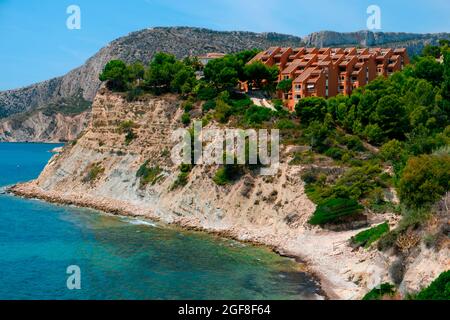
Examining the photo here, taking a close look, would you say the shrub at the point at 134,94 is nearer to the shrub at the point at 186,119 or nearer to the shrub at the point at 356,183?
the shrub at the point at 186,119

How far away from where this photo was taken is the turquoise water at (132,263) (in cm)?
2880

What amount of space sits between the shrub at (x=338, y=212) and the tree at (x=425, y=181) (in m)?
9.17

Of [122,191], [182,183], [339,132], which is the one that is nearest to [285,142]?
[339,132]

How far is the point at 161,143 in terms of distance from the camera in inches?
2244

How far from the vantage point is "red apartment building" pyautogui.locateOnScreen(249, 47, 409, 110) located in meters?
59.0

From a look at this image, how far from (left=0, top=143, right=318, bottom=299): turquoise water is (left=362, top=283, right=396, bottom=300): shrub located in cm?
369

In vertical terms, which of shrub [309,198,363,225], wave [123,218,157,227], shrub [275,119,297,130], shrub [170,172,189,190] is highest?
shrub [275,119,297,130]

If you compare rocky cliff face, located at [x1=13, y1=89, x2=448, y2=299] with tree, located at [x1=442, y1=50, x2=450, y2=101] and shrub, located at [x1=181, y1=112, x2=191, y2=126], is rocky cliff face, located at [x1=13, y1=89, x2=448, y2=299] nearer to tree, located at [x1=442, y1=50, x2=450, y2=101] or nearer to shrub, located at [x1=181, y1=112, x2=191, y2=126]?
shrub, located at [x1=181, y1=112, x2=191, y2=126]

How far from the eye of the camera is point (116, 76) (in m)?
65.4

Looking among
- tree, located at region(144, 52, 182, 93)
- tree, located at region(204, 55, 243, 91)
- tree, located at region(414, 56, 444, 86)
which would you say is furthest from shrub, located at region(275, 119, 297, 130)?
tree, located at region(144, 52, 182, 93)

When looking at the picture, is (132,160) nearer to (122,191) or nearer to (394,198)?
(122,191)

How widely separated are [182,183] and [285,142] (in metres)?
9.93

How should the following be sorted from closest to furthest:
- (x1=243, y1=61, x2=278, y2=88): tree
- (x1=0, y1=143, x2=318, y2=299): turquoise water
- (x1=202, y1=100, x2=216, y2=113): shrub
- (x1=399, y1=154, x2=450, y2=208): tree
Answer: (x1=399, y1=154, x2=450, y2=208): tree
(x1=0, y1=143, x2=318, y2=299): turquoise water
(x1=202, y1=100, x2=216, y2=113): shrub
(x1=243, y1=61, x2=278, y2=88): tree
